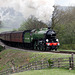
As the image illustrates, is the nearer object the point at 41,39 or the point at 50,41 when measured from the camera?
the point at 50,41

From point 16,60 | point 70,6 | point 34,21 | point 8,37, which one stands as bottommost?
point 16,60

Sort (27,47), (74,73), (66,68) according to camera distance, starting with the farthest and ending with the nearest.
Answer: (27,47) → (66,68) → (74,73)

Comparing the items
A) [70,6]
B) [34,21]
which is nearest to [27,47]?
[34,21]

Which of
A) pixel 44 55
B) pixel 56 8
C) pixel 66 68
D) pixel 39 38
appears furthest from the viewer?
pixel 56 8

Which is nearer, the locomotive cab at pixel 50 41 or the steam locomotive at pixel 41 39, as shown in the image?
the locomotive cab at pixel 50 41

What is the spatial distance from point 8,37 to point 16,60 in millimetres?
18073

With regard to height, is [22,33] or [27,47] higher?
[22,33]

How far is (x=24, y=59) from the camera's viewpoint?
25.8 m

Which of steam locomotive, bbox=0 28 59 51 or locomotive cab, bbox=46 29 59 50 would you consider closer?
locomotive cab, bbox=46 29 59 50

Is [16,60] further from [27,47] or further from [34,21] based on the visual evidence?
[34,21]

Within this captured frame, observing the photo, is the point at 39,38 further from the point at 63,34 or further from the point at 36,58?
the point at 63,34

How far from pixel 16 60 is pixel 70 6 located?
1708 inches

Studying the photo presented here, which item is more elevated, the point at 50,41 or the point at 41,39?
the point at 41,39

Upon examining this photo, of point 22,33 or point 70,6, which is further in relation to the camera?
point 70,6
